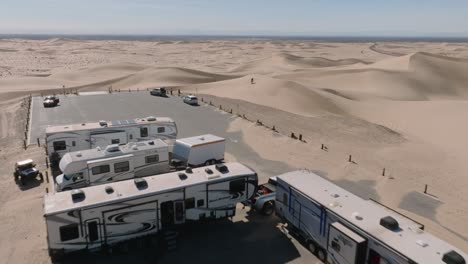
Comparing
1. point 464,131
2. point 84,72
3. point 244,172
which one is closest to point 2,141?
point 244,172

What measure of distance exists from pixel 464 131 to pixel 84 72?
269 ft

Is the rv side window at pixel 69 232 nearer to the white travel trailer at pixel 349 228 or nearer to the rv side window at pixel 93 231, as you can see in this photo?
the rv side window at pixel 93 231

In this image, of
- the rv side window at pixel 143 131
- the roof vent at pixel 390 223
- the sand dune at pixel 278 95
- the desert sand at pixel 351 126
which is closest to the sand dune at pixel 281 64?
the desert sand at pixel 351 126

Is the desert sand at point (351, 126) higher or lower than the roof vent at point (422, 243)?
lower

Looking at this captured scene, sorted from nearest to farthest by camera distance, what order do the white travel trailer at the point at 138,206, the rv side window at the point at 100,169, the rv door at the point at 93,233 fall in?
the white travel trailer at the point at 138,206 < the rv door at the point at 93,233 < the rv side window at the point at 100,169

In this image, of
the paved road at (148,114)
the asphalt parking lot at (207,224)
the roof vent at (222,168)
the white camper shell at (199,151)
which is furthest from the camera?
the paved road at (148,114)

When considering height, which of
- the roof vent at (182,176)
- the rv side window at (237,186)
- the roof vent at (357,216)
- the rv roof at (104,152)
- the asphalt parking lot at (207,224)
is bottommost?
the asphalt parking lot at (207,224)

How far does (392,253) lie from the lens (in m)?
13.3

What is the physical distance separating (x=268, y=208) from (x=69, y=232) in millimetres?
10525

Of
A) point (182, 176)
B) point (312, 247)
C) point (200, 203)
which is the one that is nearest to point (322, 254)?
point (312, 247)

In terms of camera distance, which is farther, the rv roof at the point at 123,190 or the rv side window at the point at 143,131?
the rv side window at the point at 143,131

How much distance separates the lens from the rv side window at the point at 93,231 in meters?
16.2

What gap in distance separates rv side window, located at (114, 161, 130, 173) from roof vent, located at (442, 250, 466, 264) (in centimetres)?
1814

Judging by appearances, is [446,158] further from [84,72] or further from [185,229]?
[84,72]
